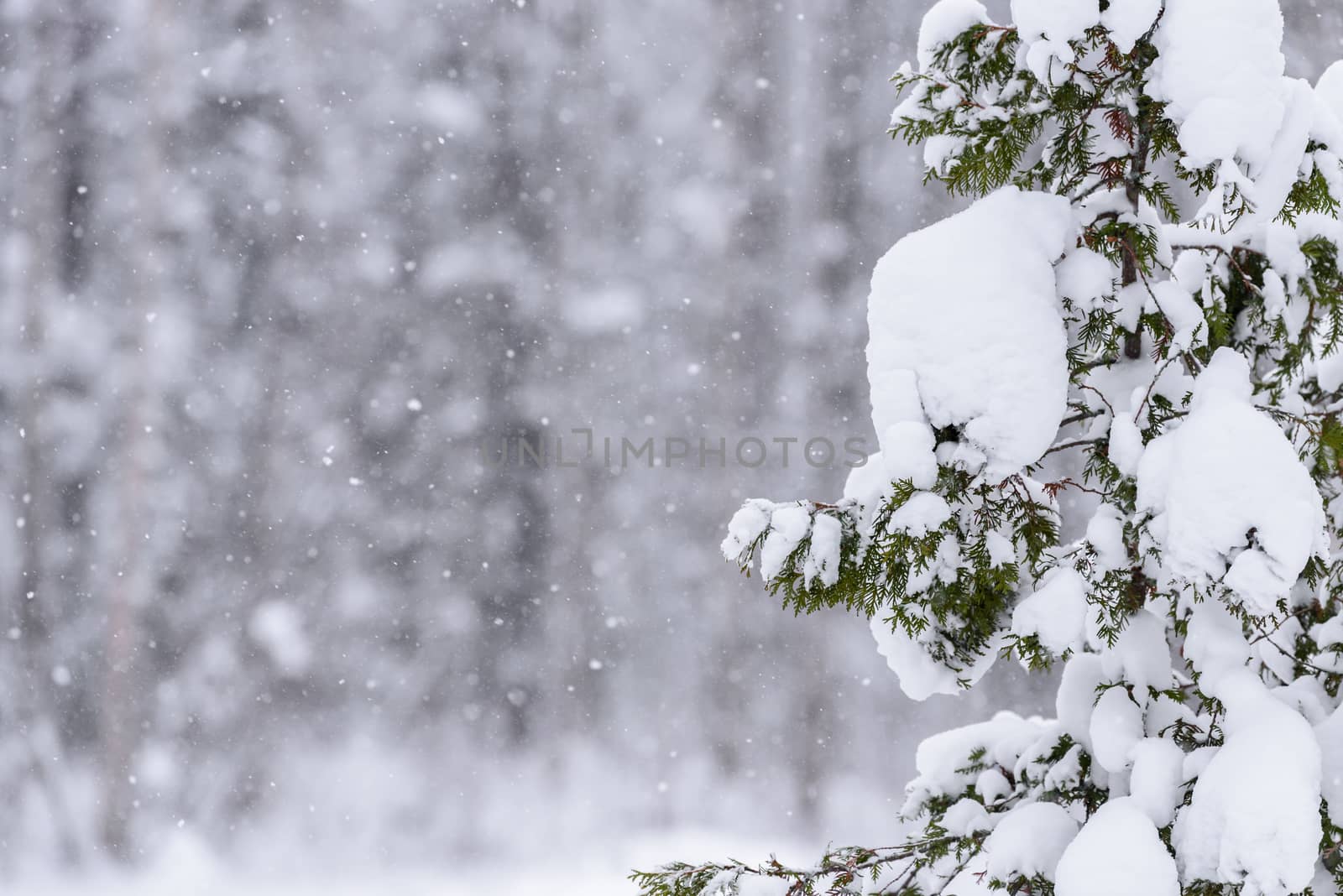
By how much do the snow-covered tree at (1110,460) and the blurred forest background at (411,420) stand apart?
6.30 m

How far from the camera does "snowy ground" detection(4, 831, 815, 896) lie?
24.5 ft

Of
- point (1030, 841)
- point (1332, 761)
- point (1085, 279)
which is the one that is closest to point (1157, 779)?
point (1030, 841)

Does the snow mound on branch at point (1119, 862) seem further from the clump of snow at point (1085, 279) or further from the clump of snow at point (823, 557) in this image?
the clump of snow at point (1085, 279)

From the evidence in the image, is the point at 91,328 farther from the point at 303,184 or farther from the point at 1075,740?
the point at 1075,740

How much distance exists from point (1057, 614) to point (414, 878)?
736 cm

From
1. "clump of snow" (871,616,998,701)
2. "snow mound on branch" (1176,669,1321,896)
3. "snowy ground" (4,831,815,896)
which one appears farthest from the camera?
"snowy ground" (4,831,815,896)

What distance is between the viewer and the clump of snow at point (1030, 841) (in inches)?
72.5

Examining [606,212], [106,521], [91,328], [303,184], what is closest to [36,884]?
[106,521]

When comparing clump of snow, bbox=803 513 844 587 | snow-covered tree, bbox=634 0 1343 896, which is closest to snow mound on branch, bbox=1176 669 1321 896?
snow-covered tree, bbox=634 0 1343 896

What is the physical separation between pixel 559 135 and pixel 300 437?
12.1ft

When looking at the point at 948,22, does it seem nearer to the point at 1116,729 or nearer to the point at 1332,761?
the point at 1116,729

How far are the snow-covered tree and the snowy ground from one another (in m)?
6.10

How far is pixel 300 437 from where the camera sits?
8.18 metres

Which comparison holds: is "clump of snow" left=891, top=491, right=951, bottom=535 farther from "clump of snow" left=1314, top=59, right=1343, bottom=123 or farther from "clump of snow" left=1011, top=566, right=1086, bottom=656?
"clump of snow" left=1314, top=59, right=1343, bottom=123
